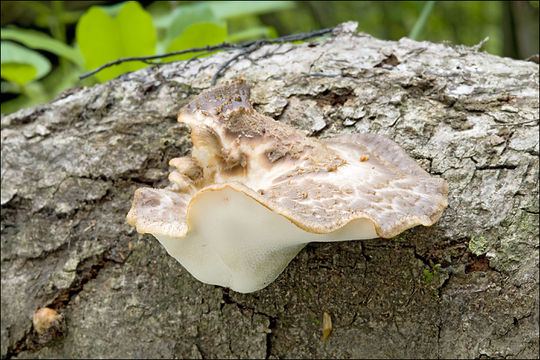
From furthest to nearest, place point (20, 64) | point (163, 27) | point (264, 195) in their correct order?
1. point (163, 27)
2. point (20, 64)
3. point (264, 195)

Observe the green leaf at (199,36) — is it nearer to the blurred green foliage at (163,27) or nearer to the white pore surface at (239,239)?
the blurred green foliage at (163,27)

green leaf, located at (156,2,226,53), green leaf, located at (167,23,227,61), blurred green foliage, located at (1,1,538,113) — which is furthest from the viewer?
green leaf, located at (156,2,226,53)

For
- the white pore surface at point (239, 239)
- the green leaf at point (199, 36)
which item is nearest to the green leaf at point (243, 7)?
the green leaf at point (199, 36)

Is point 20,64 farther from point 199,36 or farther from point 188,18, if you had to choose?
point 199,36

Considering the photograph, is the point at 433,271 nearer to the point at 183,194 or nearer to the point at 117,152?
the point at 183,194

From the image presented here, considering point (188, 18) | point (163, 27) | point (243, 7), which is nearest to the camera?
point (188, 18)

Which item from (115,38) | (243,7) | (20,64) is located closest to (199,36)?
(115,38)

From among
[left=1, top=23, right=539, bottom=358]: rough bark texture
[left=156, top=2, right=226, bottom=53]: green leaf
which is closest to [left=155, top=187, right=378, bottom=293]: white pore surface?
[left=1, top=23, right=539, bottom=358]: rough bark texture

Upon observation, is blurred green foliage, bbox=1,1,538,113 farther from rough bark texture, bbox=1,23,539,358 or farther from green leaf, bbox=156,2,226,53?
rough bark texture, bbox=1,23,539,358
